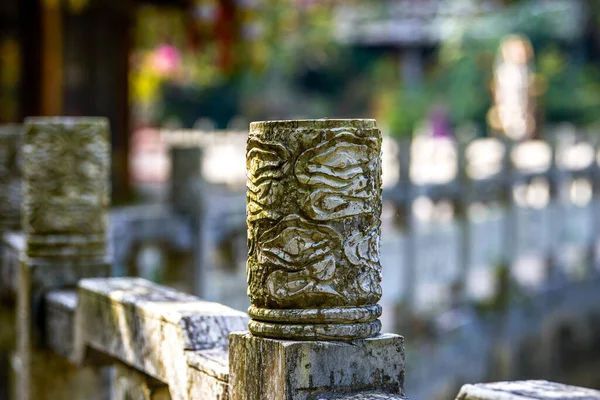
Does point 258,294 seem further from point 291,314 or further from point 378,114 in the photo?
point 378,114

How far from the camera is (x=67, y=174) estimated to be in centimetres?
489

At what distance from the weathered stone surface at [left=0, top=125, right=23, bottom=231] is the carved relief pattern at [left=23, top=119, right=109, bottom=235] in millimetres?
1698

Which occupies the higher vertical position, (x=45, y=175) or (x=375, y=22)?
(x=375, y=22)

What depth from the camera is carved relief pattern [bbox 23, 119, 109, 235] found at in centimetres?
484

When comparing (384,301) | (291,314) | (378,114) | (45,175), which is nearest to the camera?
(291,314)

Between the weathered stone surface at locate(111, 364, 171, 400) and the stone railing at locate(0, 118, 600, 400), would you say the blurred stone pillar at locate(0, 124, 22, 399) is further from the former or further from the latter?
the stone railing at locate(0, 118, 600, 400)

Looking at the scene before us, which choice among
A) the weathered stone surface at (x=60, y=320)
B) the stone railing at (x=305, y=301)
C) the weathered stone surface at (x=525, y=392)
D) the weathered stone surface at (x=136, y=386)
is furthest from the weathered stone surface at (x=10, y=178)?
the weathered stone surface at (x=525, y=392)

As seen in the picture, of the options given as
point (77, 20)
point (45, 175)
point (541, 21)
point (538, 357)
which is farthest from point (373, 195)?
point (541, 21)

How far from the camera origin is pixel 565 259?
1357 centimetres

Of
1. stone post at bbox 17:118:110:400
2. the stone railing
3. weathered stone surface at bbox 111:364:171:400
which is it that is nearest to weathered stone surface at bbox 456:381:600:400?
the stone railing

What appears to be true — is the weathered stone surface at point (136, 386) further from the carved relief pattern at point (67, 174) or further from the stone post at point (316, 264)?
the carved relief pattern at point (67, 174)

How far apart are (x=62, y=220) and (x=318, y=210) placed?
97.1 inches

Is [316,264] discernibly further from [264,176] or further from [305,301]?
[264,176]

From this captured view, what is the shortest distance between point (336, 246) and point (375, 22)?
3099cm
